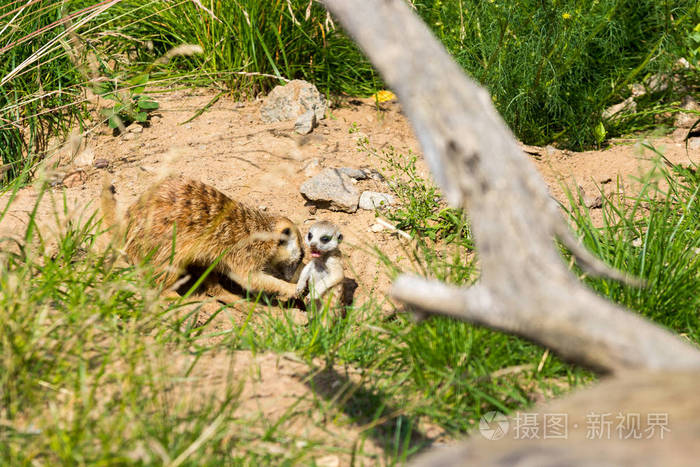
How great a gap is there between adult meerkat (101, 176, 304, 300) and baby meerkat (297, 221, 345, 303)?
191 millimetres

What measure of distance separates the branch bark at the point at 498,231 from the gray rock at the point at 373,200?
2518mm

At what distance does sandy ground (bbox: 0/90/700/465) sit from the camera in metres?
3.92

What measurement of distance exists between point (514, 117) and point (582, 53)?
581mm

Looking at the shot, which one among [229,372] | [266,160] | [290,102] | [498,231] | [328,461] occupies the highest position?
[498,231]

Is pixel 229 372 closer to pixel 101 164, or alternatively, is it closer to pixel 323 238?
pixel 323 238

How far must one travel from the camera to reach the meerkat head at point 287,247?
12.7 feet

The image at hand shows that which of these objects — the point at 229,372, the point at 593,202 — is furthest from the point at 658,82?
the point at 229,372

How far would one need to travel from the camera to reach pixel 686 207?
3039 millimetres

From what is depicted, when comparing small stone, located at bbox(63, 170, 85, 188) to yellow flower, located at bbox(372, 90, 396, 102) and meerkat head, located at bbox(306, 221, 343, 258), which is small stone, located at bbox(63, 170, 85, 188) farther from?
yellow flower, located at bbox(372, 90, 396, 102)

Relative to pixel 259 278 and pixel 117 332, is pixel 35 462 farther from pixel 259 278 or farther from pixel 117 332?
pixel 259 278

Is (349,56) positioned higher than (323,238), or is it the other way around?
(349,56)

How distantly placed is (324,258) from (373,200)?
665mm

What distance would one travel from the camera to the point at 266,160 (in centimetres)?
428

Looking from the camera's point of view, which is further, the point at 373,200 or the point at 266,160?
the point at 266,160
